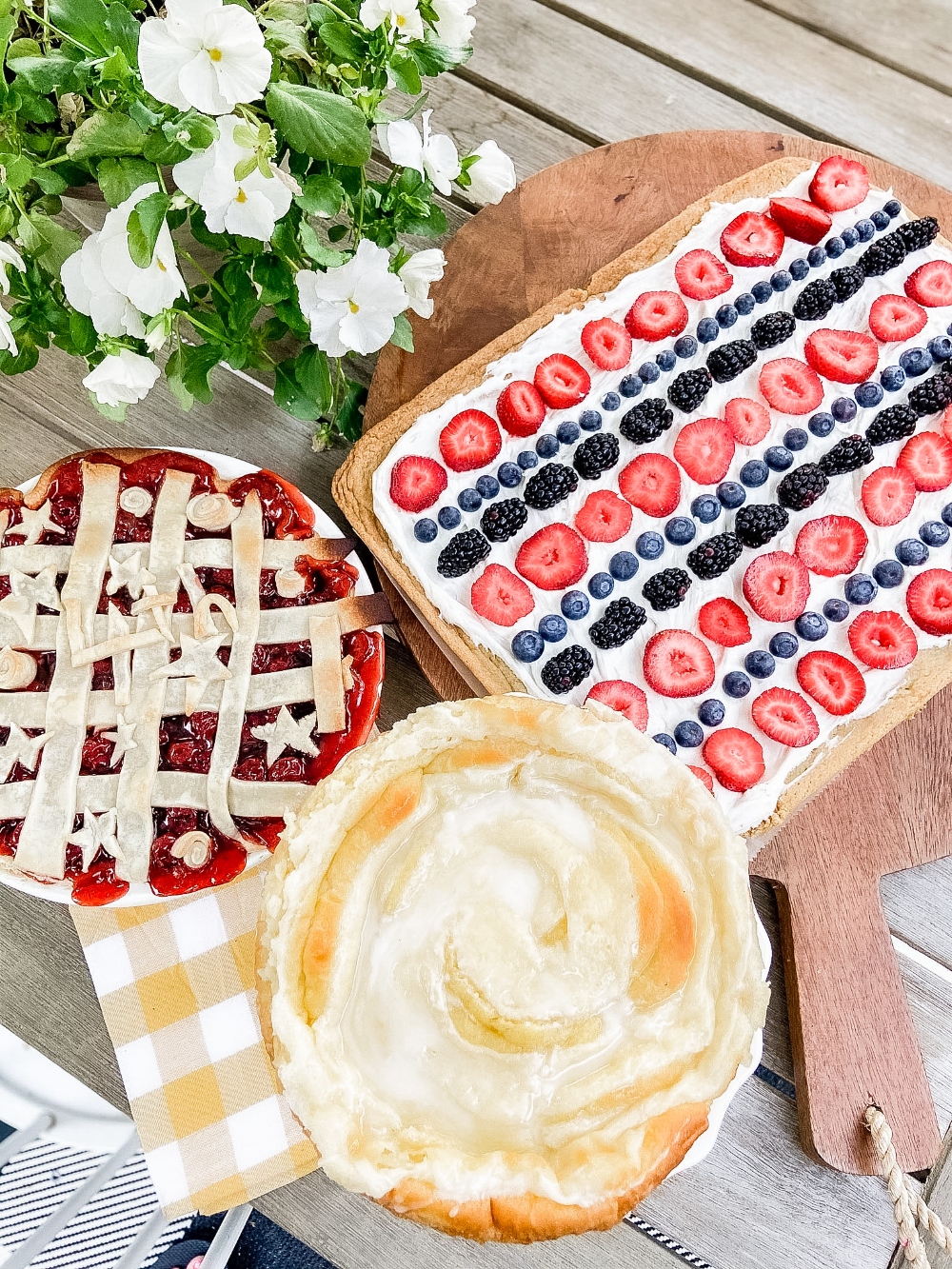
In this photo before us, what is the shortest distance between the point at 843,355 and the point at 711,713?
0.79 metres

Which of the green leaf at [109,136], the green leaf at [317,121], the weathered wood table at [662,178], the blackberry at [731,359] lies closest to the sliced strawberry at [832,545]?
the blackberry at [731,359]

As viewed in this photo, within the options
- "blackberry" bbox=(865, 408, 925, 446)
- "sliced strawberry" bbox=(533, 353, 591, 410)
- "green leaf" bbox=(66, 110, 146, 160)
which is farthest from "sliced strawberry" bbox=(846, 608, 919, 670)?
"green leaf" bbox=(66, 110, 146, 160)

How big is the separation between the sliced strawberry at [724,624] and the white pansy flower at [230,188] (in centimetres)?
107

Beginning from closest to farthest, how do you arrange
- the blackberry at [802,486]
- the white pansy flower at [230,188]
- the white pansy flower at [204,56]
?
the white pansy flower at [204,56]
the white pansy flower at [230,188]
the blackberry at [802,486]

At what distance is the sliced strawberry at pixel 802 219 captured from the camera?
1920 mm

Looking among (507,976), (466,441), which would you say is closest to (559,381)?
(466,441)

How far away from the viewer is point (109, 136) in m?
1.15

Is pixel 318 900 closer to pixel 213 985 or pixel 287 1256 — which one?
pixel 213 985

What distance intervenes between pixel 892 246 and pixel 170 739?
1750mm

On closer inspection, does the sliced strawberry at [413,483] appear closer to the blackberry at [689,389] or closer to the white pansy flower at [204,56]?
the blackberry at [689,389]

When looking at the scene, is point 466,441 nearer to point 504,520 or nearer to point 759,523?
point 504,520

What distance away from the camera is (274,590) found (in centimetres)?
178

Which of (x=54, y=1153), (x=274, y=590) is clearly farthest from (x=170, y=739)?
(x=54, y=1153)

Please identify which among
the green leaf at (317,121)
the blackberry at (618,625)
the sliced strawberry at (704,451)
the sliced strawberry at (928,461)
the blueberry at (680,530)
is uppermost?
the green leaf at (317,121)
